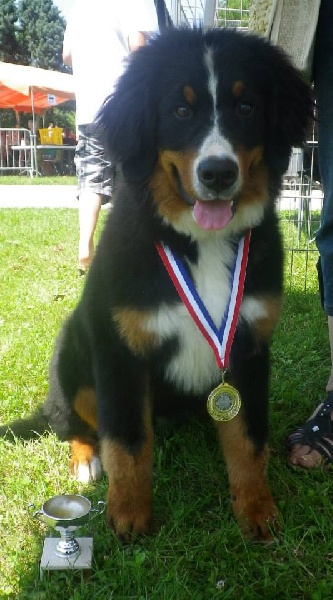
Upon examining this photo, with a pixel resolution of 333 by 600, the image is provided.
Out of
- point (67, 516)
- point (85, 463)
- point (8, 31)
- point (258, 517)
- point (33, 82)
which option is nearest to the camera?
point (67, 516)

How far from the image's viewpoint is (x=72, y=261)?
20.0ft

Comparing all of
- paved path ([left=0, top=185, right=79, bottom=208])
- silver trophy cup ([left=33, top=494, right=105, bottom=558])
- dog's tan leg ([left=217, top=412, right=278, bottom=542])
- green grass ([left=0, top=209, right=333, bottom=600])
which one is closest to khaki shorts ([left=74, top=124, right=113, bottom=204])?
green grass ([left=0, top=209, right=333, bottom=600])

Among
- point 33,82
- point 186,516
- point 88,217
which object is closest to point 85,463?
point 186,516

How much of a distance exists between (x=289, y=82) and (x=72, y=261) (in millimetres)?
4073

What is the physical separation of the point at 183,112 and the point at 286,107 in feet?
1.26

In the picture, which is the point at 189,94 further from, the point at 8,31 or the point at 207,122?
the point at 8,31

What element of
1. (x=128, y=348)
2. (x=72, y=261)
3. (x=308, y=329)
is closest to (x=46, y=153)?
(x=72, y=261)

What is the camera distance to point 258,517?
2.25 m

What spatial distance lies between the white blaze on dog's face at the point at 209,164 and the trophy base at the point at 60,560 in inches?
43.2

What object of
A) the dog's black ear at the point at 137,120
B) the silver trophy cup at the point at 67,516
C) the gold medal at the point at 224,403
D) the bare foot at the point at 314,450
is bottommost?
the bare foot at the point at 314,450

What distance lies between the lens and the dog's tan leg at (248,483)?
2229mm

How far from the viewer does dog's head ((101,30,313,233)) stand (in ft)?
6.93

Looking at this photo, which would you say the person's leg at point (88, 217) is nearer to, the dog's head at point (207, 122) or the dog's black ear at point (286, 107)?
the dog's head at point (207, 122)

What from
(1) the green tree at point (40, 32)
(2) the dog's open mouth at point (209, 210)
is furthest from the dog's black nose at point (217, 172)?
(1) the green tree at point (40, 32)
